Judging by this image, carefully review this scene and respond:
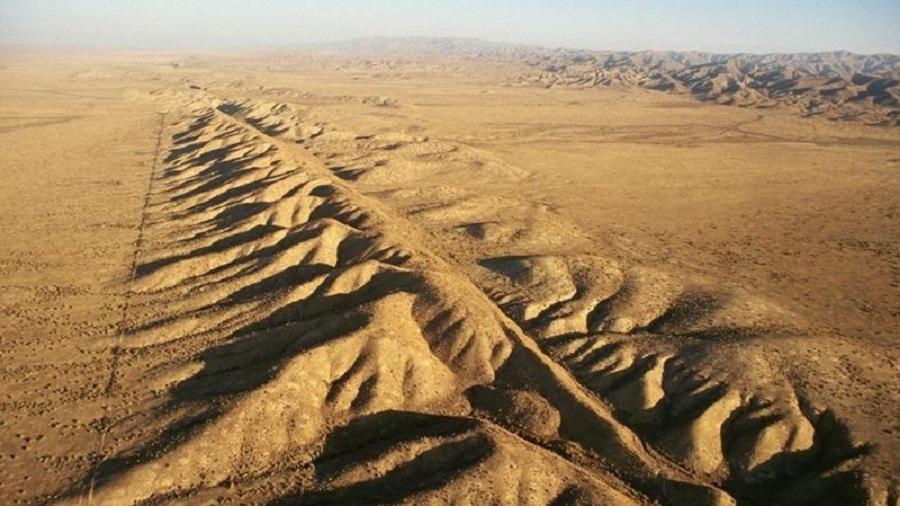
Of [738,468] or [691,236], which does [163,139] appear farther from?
[738,468]

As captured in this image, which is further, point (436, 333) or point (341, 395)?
point (436, 333)

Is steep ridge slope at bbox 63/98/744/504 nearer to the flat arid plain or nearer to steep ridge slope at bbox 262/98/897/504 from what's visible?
the flat arid plain

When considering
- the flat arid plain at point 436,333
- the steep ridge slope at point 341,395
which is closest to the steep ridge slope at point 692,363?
the flat arid plain at point 436,333

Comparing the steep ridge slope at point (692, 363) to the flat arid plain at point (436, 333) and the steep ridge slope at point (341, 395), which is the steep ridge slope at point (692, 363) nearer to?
the flat arid plain at point (436, 333)

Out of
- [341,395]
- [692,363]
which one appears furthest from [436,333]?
[692,363]

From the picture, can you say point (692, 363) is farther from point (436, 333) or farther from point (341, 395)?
point (341, 395)

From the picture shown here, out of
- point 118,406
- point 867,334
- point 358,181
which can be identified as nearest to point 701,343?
point 867,334
